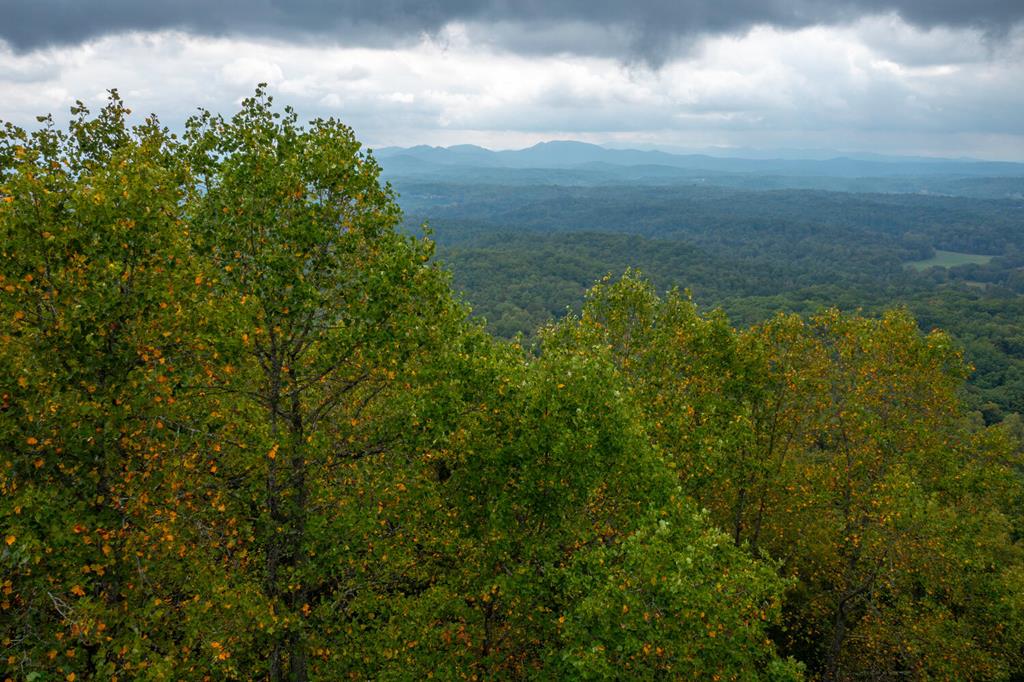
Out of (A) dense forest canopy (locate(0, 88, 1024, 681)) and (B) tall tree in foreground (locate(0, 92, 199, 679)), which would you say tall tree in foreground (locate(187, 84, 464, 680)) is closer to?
(A) dense forest canopy (locate(0, 88, 1024, 681))

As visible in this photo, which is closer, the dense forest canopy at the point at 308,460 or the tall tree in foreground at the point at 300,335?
the dense forest canopy at the point at 308,460

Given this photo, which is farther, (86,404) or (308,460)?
(308,460)

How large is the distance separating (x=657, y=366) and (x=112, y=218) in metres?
20.0

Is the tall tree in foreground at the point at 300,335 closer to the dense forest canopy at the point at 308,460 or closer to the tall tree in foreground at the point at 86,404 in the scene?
the dense forest canopy at the point at 308,460

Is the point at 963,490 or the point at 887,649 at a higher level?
the point at 963,490

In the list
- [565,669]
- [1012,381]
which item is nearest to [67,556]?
[565,669]

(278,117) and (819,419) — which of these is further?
(819,419)

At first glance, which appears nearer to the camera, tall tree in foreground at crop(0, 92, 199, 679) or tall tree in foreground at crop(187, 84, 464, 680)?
tall tree in foreground at crop(0, 92, 199, 679)

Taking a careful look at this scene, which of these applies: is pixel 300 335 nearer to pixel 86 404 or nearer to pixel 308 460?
pixel 308 460

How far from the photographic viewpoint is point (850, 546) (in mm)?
27047

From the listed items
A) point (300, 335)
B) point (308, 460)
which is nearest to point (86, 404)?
point (300, 335)

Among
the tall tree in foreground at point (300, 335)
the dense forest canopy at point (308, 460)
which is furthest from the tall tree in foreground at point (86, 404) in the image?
the tall tree in foreground at point (300, 335)

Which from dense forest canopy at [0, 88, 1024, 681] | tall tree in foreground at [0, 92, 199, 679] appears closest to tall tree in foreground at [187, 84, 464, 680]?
dense forest canopy at [0, 88, 1024, 681]

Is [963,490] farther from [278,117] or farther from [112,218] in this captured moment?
[112,218]
